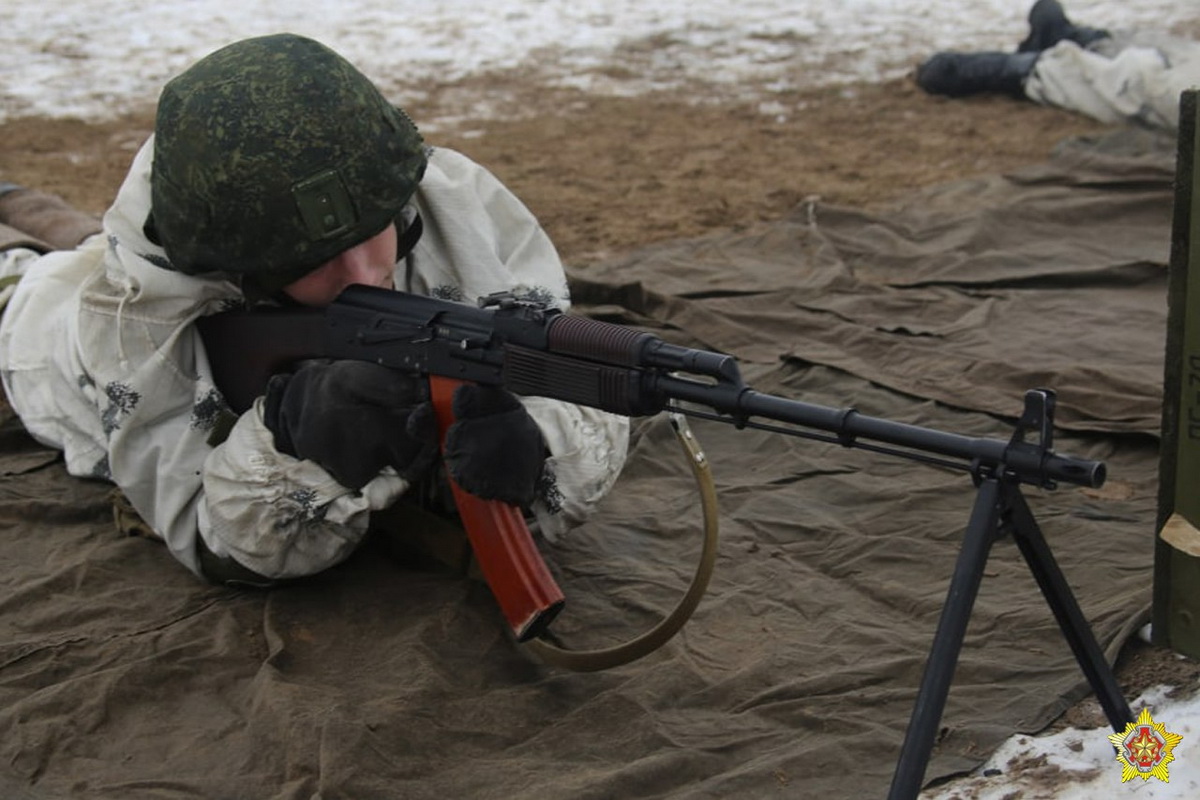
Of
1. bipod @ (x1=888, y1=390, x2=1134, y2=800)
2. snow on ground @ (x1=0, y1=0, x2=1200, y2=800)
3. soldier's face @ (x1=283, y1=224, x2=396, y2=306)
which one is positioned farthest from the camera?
snow on ground @ (x1=0, y1=0, x2=1200, y2=800)

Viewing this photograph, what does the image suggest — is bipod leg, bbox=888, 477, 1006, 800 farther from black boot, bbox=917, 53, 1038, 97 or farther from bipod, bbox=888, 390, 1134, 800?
black boot, bbox=917, 53, 1038, 97

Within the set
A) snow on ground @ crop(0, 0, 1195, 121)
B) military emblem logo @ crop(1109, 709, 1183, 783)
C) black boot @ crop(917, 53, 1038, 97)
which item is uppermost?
military emblem logo @ crop(1109, 709, 1183, 783)

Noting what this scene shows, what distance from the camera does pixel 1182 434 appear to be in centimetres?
231

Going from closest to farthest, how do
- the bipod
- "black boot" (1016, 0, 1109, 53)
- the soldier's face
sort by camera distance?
the bipod
the soldier's face
"black boot" (1016, 0, 1109, 53)

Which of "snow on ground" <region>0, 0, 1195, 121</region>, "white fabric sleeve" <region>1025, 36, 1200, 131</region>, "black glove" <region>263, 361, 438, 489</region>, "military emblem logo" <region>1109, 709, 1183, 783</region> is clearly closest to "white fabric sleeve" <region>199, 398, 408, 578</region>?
"black glove" <region>263, 361, 438, 489</region>

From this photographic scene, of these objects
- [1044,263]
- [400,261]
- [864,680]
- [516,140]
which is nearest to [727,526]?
[864,680]

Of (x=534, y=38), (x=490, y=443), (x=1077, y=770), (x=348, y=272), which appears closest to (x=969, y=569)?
(x=1077, y=770)

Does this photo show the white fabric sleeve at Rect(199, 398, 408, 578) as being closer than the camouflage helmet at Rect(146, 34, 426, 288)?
No

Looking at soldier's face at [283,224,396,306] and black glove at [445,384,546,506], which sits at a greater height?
soldier's face at [283,224,396,306]

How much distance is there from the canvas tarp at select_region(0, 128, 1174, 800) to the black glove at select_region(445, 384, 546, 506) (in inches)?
16.5

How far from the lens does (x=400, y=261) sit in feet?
9.46

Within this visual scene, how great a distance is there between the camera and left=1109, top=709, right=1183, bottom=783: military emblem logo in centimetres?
216

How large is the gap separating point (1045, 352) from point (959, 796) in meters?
2.12

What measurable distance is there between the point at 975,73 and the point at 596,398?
19.9 ft
